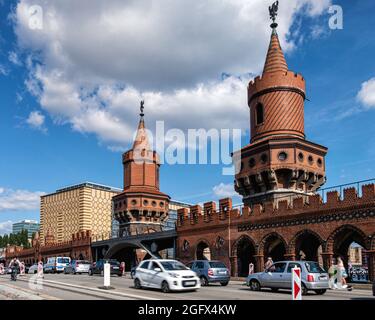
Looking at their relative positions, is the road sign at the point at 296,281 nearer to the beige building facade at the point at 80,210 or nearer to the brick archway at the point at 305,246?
the brick archway at the point at 305,246

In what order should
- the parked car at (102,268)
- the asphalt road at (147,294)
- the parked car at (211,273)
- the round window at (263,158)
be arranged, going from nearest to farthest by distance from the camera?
the asphalt road at (147,294) → the parked car at (211,273) → the round window at (263,158) → the parked car at (102,268)

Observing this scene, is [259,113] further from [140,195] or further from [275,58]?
[140,195]

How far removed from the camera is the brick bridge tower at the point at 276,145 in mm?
32469

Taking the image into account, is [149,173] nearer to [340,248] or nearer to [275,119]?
[275,119]

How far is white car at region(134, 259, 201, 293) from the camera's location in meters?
17.9

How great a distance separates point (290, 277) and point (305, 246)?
12840mm

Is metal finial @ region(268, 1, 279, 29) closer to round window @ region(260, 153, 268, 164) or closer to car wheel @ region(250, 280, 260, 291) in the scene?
round window @ region(260, 153, 268, 164)

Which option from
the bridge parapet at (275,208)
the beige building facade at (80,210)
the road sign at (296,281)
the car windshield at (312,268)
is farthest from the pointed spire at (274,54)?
the beige building facade at (80,210)

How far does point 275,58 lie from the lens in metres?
36.8

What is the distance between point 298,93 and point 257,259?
13.7m

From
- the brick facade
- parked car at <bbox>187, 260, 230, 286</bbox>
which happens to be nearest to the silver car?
parked car at <bbox>187, 260, 230, 286</bbox>

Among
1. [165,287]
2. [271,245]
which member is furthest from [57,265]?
[165,287]

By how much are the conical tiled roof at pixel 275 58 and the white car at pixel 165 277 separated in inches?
845
